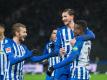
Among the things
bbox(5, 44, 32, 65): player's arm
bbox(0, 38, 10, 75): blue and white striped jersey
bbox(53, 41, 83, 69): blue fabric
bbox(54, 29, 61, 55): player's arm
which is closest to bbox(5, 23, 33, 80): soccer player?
bbox(5, 44, 32, 65): player's arm

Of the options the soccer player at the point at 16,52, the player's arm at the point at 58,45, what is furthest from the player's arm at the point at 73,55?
the player's arm at the point at 58,45

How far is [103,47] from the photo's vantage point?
27.7m

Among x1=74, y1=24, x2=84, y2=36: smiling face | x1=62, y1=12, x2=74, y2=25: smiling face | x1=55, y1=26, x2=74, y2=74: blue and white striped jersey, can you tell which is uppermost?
x1=62, y1=12, x2=74, y2=25: smiling face

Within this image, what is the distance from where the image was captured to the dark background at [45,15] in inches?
1128

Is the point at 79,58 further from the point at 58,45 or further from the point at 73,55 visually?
the point at 58,45

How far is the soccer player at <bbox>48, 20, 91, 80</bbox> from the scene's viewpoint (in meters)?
9.11

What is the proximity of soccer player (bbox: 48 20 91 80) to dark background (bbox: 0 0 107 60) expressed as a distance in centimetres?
1863

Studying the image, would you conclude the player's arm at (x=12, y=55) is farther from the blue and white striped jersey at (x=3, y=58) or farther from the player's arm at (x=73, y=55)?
the player's arm at (x=73, y=55)

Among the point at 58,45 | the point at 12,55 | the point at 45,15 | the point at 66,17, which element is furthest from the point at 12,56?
the point at 45,15

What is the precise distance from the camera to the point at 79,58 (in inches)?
368

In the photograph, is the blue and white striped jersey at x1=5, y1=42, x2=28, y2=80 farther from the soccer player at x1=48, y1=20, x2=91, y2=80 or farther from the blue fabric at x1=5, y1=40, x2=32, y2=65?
the soccer player at x1=48, y1=20, x2=91, y2=80

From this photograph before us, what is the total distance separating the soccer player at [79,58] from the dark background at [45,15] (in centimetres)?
1863

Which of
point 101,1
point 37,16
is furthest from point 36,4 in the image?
point 101,1

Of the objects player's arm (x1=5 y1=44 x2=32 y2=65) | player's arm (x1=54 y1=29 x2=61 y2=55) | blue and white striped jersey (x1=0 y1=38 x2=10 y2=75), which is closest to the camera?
player's arm (x1=5 y1=44 x2=32 y2=65)
